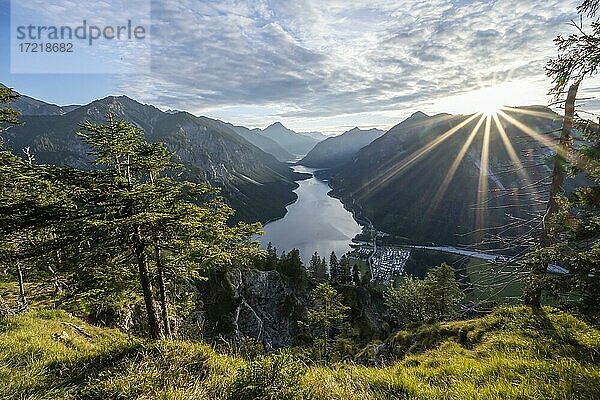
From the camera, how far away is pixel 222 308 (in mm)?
47594

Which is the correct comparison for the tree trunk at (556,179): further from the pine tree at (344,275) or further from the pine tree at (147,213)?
the pine tree at (344,275)

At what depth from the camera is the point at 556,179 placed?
13.1 metres

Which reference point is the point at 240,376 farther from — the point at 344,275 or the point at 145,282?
the point at 344,275

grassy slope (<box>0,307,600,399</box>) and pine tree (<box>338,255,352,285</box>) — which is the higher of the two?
grassy slope (<box>0,307,600,399</box>)

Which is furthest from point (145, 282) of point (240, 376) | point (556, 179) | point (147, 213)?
point (556, 179)

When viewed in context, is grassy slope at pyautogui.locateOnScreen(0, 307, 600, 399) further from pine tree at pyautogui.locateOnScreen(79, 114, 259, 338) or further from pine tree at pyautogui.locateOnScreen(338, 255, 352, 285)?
pine tree at pyautogui.locateOnScreen(338, 255, 352, 285)

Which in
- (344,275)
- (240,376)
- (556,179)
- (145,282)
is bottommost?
(344,275)

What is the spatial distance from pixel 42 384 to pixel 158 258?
7.15 metres

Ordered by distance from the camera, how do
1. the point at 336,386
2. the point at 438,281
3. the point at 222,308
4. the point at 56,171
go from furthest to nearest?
1. the point at 222,308
2. the point at 438,281
3. the point at 56,171
4. the point at 336,386

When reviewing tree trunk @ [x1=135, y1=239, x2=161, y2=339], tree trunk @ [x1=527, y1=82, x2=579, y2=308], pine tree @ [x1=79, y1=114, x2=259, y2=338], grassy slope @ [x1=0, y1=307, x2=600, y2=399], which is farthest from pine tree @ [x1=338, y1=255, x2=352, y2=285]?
grassy slope @ [x1=0, y1=307, x2=600, y2=399]

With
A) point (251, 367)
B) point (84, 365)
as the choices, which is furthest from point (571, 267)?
point (84, 365)

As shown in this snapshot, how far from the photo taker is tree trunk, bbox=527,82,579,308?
10.0m

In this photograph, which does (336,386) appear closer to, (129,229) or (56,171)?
(129,229)

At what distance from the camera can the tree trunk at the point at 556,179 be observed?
10039 mm
